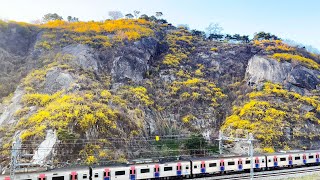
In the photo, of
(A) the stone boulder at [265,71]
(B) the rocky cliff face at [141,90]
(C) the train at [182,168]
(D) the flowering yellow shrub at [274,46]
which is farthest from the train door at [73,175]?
(D) the flowering yellow shrub at [274,46]

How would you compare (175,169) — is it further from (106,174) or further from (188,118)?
(188,118)

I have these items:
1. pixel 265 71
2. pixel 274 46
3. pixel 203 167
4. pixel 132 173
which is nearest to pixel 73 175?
pixel 132 173

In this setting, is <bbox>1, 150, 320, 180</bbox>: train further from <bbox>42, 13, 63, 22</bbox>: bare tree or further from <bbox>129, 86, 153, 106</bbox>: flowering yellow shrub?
<bbox>42, 13, 63, 22</bbox>: bare tree

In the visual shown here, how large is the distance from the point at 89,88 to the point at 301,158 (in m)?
37.9

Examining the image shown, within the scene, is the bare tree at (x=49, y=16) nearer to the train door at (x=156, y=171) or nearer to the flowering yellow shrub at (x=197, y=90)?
the flowering yellow shrub at (x=197, y=90)

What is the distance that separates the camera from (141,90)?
6006 cm

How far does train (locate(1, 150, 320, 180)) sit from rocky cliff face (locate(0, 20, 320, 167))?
9107 millimetres

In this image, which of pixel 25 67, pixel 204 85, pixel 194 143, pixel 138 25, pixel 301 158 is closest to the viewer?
pixel 301 158

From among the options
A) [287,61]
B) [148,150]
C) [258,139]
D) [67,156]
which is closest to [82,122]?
[67,156]

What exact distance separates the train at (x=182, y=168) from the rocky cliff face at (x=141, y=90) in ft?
29.9

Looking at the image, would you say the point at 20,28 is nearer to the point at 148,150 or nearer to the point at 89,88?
the point at 89,88

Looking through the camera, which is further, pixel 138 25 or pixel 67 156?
pixel 138 25

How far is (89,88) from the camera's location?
53.0m

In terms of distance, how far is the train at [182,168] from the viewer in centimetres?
2753
